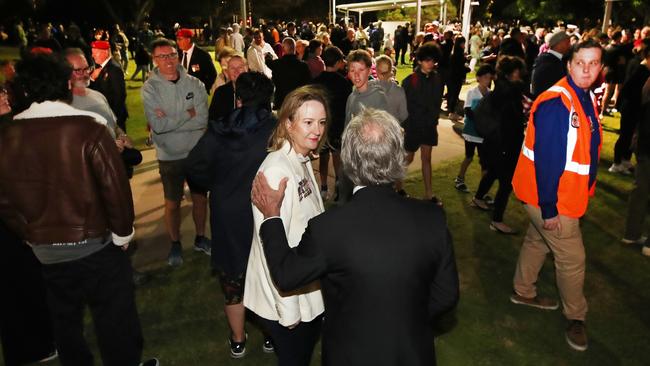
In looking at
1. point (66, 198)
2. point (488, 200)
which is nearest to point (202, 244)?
point (66, 198)

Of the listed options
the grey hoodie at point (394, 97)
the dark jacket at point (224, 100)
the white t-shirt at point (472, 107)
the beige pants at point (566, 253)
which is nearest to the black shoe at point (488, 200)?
the white t-shirt at point (472, 107)

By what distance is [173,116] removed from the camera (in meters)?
4.54

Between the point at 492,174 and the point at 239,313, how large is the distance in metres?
3.67

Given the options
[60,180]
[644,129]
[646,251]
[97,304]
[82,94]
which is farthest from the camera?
[646,251]

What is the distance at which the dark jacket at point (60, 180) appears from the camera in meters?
2.52

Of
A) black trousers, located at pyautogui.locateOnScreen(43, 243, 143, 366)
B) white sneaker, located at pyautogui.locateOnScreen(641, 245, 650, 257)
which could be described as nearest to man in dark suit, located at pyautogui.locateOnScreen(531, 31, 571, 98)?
white sneaker, located at pyautogui.locateOnScreen(641, 245, 650, 257)

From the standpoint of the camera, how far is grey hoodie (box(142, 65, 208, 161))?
176 inches

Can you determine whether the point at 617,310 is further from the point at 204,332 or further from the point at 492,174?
the point at 204,332

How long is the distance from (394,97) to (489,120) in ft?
3.46

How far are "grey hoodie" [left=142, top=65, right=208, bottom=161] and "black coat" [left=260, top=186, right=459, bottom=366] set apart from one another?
9.67 feet

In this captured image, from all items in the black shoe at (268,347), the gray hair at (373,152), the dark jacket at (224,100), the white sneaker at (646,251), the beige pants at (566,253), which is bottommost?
the black shoe at (268,347)

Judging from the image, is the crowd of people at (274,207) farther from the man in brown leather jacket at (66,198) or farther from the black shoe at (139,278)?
the black shoe at (139,278)

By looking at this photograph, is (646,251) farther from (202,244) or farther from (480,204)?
(202,244)

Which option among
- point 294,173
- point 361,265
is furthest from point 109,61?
point 361,265
